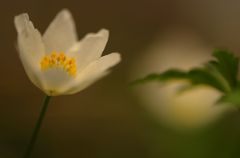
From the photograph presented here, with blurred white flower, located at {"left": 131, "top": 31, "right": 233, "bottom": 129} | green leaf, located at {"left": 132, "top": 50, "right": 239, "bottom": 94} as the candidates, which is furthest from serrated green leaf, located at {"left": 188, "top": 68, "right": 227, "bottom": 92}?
blurred white flower, located at {"left": 131, "top": 31, "right": 233, "bottom": 129}

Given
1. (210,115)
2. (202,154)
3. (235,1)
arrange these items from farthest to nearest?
(235,1), (210,115), (202,154)

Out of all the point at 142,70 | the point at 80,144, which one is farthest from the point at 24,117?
the point at 142,70

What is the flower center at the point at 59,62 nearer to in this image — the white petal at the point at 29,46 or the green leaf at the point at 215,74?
the white petal at the point at 29,46

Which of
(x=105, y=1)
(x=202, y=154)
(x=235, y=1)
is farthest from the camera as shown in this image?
(x=105, y=1)

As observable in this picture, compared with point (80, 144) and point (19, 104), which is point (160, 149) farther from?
point (19, 104)

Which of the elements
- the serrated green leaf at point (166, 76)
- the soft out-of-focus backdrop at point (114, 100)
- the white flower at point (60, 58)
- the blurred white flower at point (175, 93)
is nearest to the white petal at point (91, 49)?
the white flower at point (60, 58)

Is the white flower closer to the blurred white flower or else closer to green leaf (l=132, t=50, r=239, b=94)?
green leaf (l=132, t=50, r=239, b=94)

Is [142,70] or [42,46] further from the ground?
[142,70]
